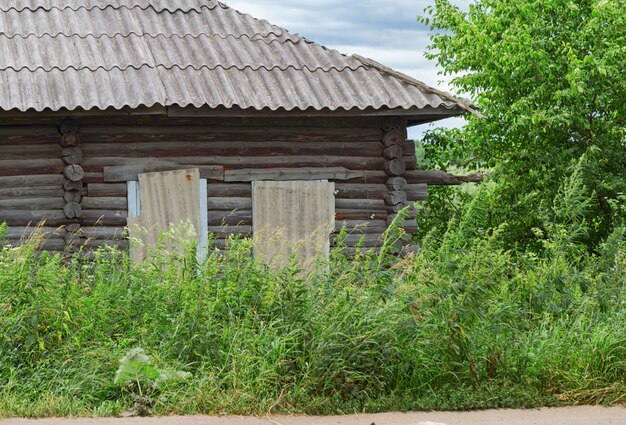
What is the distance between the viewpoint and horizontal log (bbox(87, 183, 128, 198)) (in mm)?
11578

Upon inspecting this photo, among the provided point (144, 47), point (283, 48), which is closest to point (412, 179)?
point (283, 48)

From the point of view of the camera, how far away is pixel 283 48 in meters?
12.7

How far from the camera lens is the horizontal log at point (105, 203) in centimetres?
1155

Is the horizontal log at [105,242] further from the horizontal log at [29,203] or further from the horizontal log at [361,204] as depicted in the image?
the horizontal log at [361,204]

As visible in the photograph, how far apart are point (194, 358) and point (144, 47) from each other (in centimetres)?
611

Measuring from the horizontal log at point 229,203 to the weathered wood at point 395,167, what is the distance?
1.80m

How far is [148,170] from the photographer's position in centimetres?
1169

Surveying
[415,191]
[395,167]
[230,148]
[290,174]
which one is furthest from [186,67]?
[415,191]

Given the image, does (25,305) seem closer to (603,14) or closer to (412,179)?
(412,179)

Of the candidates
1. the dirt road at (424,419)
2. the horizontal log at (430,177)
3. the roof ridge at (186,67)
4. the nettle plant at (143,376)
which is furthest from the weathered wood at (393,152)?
the nettle plant at (143,376)

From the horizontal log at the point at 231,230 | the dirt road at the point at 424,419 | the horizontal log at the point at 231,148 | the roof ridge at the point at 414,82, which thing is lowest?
the dirt road at the point at 424,419

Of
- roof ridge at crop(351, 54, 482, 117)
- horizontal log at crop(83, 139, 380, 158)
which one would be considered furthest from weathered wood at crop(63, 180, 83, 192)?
roof ridge at crop(351, 54, 482, 117)

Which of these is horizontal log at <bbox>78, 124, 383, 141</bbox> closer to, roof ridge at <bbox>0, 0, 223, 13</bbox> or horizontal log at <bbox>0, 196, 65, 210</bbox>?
horizontal log at <bbox>0, 196, 65, 210</bbox>

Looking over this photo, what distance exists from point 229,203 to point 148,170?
3.44 ft
